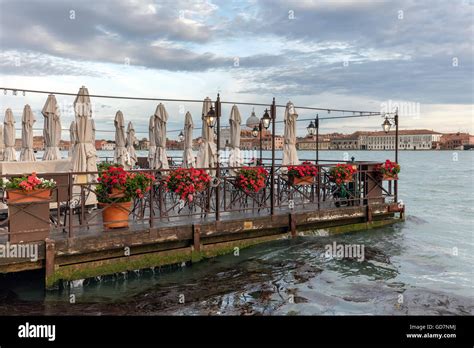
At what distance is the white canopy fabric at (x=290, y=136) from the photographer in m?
16.3

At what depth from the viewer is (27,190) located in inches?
321

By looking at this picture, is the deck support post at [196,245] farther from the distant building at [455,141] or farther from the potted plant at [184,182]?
the distant building at [455,141]

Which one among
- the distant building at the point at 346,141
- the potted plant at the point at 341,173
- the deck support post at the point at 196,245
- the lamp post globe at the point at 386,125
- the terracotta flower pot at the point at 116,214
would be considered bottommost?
the deck support post at the point at 196,245

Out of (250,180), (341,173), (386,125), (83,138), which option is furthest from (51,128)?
(386,125)

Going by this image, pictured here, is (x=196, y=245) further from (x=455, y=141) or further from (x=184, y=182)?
(x=455, y=141)

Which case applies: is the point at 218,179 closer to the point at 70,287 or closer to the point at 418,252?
the point at 70,287

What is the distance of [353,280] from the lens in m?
9.80

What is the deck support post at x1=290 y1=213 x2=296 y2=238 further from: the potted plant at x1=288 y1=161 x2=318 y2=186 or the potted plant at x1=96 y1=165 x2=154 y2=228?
the potted plant at x1=96 y1=165 x2=154 y2=228

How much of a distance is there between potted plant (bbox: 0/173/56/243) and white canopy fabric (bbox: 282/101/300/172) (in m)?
9.66

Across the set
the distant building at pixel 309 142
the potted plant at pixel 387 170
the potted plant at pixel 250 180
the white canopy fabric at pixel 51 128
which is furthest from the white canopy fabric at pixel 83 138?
the distant building at pixel 309 142

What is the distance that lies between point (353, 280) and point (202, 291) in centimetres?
348

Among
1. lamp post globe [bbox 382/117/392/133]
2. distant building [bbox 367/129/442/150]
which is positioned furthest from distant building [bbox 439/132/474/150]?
lamp post globe [bbox 382/117/392/133]

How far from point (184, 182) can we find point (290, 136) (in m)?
7.08
